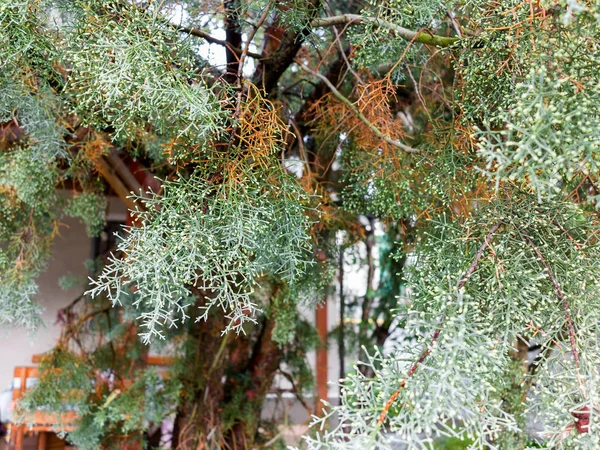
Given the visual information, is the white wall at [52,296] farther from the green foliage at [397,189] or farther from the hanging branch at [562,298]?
the hanging branch at [562,298]

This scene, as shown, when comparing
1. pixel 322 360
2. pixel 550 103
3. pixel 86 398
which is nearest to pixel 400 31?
pixel 550 103

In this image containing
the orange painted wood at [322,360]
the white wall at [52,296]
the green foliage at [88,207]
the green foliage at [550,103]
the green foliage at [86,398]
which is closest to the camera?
the green foliage at [550,103]

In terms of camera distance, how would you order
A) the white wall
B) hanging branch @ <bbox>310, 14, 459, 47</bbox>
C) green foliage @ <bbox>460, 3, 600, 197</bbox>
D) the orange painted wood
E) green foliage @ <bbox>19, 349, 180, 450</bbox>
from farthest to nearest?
1. the white wall
2. the orange painted wood
3. green foliage @ <bbox>19, 349, 180, 450</bbox>
4. hanging branch @ <bbox>310, 14, 459, 47</bbox>
5. green foliage @ <bbox>460, 3, 600, 197</bbox>

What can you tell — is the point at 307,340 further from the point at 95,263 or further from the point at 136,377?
the point at 95,263

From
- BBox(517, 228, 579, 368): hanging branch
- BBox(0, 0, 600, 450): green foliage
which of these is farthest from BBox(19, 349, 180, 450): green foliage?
BBox(517, 228, 579, 368): hanging branch

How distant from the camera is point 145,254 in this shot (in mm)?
1121

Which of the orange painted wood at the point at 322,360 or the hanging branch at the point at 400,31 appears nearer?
the hanging branch at the point at 400,31

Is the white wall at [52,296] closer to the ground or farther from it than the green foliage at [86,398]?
farther from it

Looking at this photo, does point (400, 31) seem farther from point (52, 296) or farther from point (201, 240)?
point (52, 296)

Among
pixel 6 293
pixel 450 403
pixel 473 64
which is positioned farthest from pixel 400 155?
pixel 6 293

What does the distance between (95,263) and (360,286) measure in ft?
7.16

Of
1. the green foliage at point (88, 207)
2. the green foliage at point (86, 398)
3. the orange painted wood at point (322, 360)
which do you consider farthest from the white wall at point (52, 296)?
the orange painted wood at point (322, 360)

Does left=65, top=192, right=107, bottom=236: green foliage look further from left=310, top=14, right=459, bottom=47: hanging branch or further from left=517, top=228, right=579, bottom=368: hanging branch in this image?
left=517, top=228, right=579, bottom=368: hanging branch

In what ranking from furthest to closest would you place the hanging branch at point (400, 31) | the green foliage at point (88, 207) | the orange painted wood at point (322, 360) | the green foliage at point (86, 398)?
the orange painted wood at point (322, 360), the green foliage at point (86, 398), the green foliage at point (88, 207), the hanging branch at point (400, 31)
